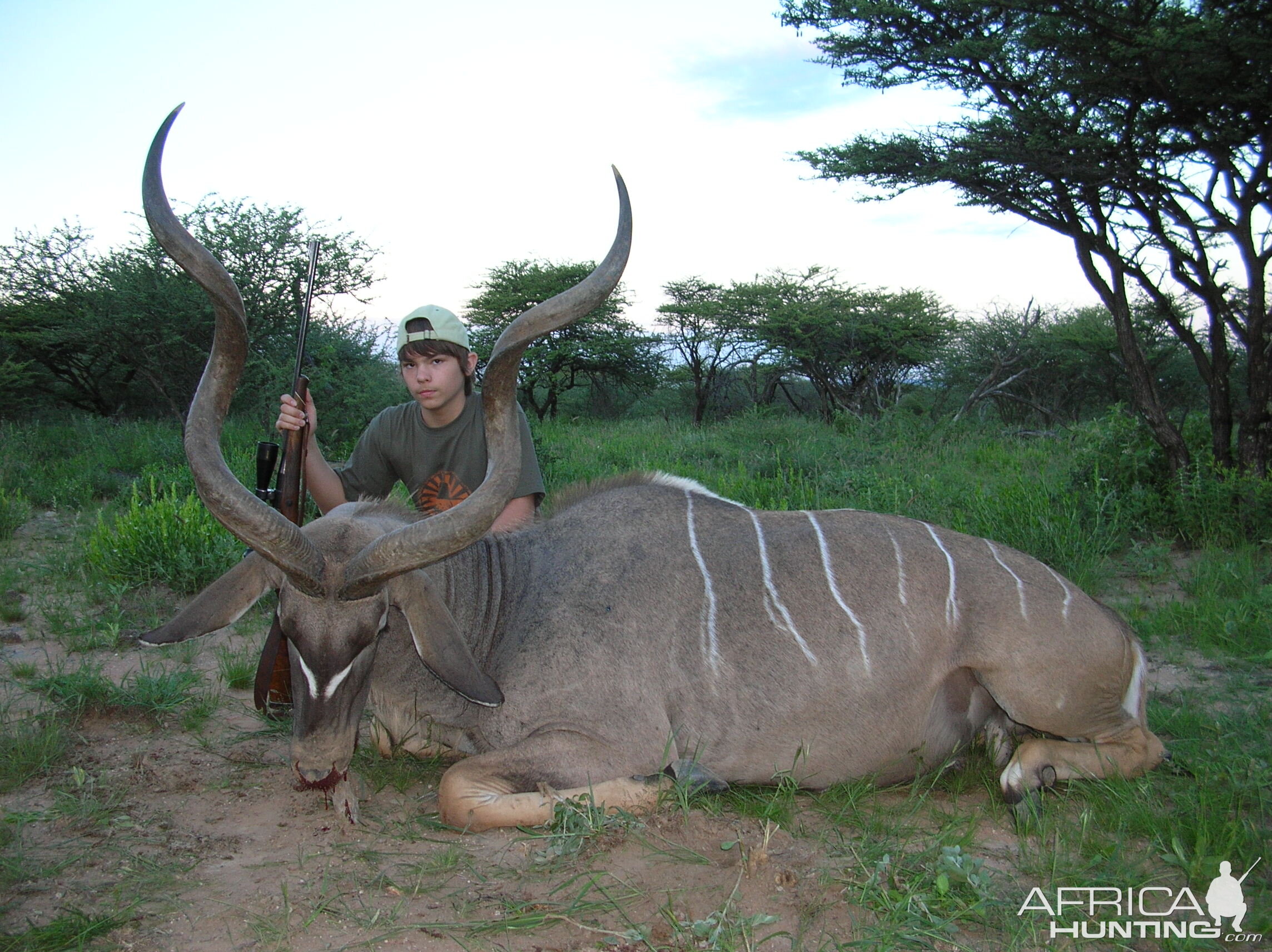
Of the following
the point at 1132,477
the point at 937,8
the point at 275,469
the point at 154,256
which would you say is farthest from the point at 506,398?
the point at 154,256

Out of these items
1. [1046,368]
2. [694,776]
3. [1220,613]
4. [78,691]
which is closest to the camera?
[694,776]

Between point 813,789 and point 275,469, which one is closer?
point 813,789

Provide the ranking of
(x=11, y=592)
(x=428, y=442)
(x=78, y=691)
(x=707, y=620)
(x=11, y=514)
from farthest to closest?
(x=11, y=514) → (x=11, y=592) → (x=428, y=442) → (x=78, y=691) → (x=707, y=620)

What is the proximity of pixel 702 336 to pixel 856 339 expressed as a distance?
464 centimetres

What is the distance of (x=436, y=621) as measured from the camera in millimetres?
2916

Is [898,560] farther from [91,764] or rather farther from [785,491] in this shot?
[785,491]

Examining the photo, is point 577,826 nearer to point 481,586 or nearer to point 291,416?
point 481,586

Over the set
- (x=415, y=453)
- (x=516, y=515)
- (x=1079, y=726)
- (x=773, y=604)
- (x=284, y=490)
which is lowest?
(x=1079, y=726)

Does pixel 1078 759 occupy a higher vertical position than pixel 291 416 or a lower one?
lower

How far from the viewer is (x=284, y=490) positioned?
386 cm

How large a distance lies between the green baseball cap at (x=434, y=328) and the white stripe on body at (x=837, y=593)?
1.86m

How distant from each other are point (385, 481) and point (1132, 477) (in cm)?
537

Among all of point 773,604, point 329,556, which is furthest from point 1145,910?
point 329,556

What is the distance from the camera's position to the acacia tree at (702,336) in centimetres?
2092
